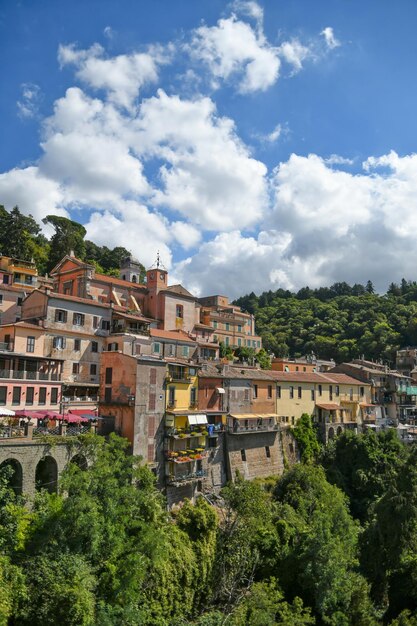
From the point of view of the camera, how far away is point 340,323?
114m

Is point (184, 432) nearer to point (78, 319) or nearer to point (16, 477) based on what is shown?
point (16, 477)

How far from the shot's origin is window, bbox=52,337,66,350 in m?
41.2

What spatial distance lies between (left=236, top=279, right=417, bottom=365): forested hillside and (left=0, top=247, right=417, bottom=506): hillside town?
3300 cm

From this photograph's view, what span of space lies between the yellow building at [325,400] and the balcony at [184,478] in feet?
49.0

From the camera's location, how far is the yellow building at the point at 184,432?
36719 mm

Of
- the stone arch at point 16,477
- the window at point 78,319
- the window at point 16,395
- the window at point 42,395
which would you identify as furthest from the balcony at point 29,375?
the stone arch at point 16,477

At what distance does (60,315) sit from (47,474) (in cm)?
1640

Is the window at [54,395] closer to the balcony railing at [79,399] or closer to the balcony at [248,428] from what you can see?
the balcony railing at [79,399]

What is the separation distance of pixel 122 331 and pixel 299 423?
21185 millimetres

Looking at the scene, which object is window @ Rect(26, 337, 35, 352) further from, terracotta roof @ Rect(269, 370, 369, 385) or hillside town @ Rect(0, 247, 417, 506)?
terracotta roof @ Rect(269, 370, 369, 385)

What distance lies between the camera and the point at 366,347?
97.4 m

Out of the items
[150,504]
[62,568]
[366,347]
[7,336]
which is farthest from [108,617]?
[366,347]

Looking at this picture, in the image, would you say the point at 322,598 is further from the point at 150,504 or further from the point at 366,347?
the point at 366,347

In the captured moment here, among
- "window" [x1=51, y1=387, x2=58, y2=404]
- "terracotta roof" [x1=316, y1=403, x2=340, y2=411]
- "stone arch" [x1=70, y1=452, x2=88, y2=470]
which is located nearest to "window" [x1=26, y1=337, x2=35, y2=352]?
"window" [x1=51, y1=387, x2=58, y2=404]
